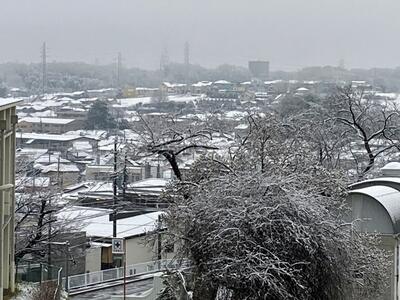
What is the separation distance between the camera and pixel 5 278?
692 inches

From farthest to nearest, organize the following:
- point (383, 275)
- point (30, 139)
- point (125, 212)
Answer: point (30, 139) < point (125, 212) < point (383, 275)

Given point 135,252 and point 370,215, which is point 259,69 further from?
point 370,215

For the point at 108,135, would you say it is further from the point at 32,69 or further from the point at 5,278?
the point at 5,278

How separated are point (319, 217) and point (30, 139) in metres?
64.3

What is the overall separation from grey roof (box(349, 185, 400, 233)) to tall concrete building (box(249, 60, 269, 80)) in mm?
121394

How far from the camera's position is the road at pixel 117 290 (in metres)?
24.1

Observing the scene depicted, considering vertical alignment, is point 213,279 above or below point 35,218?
above

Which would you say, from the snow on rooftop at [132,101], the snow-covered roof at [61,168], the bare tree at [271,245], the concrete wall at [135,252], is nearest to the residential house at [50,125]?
the snow on rooftop at [132,101]

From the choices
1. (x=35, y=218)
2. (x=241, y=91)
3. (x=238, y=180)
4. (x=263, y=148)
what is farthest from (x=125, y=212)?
(x=241, y=91)

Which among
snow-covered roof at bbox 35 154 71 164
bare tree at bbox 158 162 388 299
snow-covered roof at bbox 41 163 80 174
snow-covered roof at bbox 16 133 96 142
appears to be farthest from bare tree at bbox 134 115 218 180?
snow-covered roof at bbox 16 133 96 142

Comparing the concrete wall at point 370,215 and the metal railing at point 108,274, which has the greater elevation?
the concrete wall at point 370,215

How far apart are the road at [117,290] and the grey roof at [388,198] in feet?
28.8

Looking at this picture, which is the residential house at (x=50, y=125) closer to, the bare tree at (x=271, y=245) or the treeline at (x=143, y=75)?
the treeline at (x=143, y=75)

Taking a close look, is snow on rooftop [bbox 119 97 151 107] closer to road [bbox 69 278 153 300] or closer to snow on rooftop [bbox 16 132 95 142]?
snow on rooftop [bbox 16 132 95 142]
